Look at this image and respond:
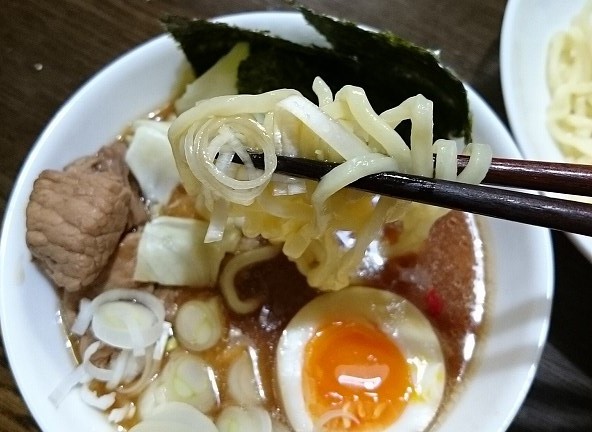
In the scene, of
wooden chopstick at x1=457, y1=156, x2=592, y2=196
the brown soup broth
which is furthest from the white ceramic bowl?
wooden chopstick at x1=457, y1=156, x2=592, y2=196

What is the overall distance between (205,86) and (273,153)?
62cm

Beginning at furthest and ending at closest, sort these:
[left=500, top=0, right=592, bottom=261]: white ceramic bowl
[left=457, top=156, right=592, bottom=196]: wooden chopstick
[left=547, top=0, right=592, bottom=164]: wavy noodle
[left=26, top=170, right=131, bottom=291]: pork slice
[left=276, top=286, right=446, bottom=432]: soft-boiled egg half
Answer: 1. [left=547, top=0, right=592, bottom=164]: wavy noodle
2. [left=500, top=0, right=592, bottom=261]: white ceramic bowl
3. [left=276, top=286, right=446, bottom=432]: soft-boiled egg half
4. [left=26, top=170, right=131, bottom=291]: pork slice
5. [left=457, top=156, right=592, bottom=196]: wooden chopstick

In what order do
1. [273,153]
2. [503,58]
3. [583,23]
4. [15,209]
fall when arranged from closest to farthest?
1. [273,153]
2. [15,209]
3. [503,58]
4. [583,23]

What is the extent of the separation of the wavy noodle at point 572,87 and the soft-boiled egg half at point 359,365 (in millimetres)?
640

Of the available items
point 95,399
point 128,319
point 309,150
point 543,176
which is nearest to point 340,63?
point 309,150

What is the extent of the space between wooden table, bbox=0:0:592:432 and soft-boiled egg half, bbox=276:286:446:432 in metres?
0.31

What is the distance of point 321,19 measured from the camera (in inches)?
65.3

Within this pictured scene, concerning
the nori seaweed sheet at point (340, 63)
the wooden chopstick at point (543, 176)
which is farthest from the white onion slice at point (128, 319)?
the wooden chopstick at point (543, 176)

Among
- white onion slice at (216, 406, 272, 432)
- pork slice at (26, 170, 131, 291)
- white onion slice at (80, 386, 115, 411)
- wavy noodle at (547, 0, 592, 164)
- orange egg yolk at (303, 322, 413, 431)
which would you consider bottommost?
white onion slice at (80, 386, 115, 411)

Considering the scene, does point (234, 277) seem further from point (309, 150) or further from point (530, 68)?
point (530, 68)

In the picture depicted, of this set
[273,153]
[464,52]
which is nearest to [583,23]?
[464,52]

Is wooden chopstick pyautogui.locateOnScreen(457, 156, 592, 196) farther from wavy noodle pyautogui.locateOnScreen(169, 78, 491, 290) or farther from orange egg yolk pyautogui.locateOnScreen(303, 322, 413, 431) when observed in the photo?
orange egg yolk pyautogui.locateOnScreen(303, 322, 413, 431)

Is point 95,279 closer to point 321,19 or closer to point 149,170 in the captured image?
point 149,170

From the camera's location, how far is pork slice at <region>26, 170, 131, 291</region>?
153 cm
